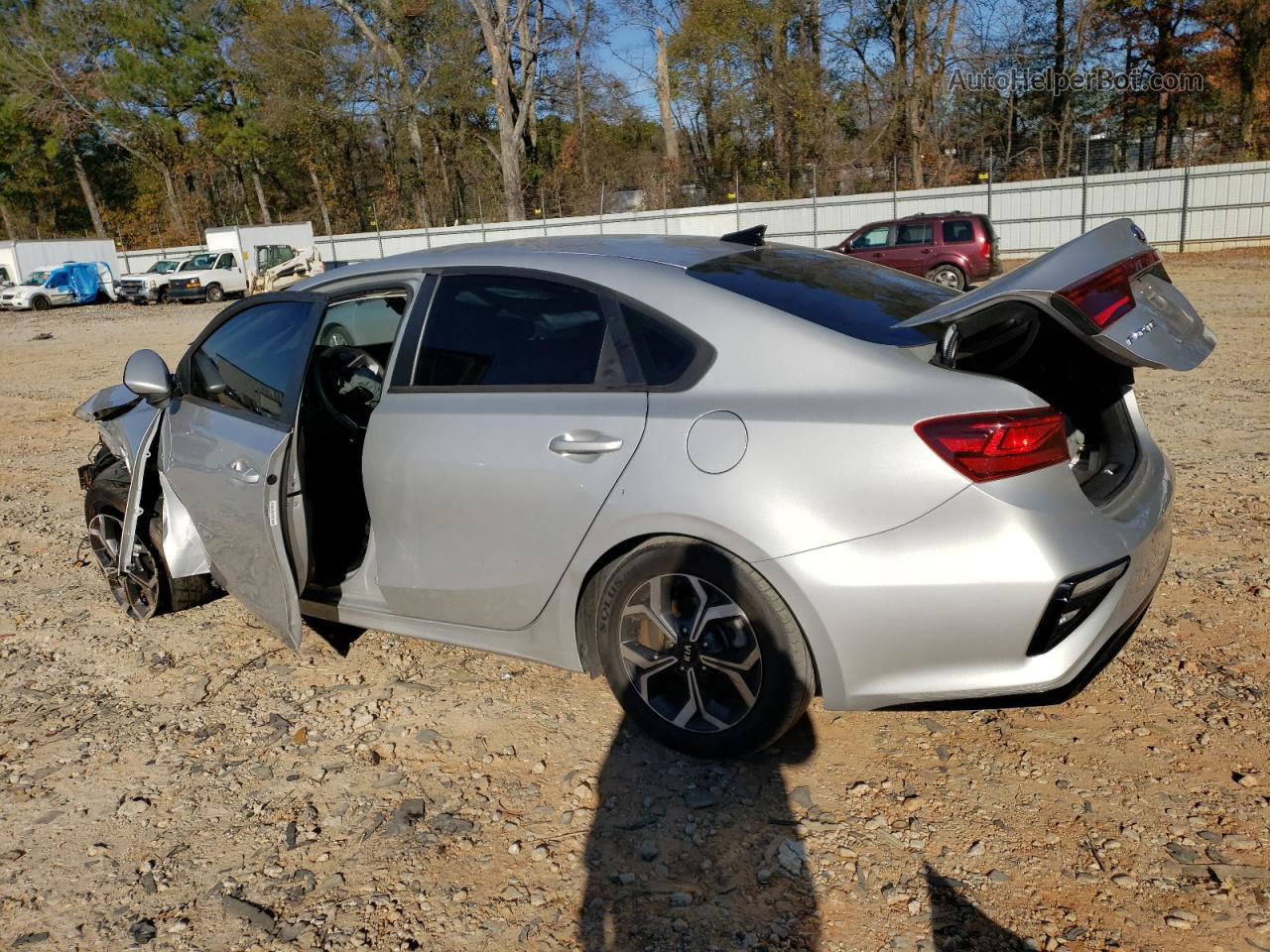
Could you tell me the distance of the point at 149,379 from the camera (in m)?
4.11

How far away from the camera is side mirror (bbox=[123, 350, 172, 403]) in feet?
13.4

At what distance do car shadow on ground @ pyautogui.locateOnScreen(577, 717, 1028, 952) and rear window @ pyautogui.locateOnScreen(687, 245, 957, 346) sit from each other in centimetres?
131

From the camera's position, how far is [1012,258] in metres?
26.8

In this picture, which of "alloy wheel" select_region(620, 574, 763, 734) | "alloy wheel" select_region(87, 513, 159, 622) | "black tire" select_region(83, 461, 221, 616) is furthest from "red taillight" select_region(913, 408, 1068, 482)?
"alloy wheel" select_region(87, 513, 159, 622)

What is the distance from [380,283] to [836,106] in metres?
36.9

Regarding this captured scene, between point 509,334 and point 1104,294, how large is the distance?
1798 mm

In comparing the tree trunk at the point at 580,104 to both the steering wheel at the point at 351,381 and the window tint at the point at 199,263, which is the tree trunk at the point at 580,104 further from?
the steering wheel at the point at 351,381

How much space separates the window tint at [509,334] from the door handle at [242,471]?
0.67 m

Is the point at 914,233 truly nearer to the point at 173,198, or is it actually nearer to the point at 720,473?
the point at 720,473

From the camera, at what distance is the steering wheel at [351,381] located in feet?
14.0

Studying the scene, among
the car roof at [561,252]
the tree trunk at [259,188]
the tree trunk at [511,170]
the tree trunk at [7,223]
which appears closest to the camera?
the car roof at [561,252]

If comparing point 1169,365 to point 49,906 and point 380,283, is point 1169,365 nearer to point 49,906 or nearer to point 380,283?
point 380,283

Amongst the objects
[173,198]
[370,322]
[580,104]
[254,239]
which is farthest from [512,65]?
[370,322]

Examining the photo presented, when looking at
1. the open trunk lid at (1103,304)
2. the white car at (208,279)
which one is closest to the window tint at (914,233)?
the open trunk lid at (1103,304)
